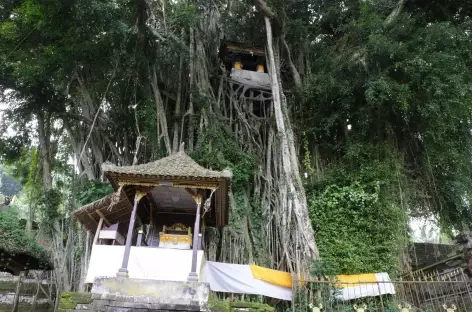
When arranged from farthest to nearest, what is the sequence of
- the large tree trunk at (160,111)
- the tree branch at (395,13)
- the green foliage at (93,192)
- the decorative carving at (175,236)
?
the tree branch at (395,13) < the large tree trunk at (160,111) < the green foliage at (93,192) < the decorative carving at (175,236)

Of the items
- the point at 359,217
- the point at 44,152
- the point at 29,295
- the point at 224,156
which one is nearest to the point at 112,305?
the point at 224,156

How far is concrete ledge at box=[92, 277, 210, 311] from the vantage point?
4.78m

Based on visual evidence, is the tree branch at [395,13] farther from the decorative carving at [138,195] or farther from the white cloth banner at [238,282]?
the decorative carving at [138,195]

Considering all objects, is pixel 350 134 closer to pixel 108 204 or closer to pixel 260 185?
pixel 260 185

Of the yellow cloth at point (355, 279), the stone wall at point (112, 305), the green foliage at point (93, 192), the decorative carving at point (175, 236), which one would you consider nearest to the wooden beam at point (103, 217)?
the decorative carving at point (175, 236)

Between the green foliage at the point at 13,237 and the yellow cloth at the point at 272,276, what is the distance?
446 cm

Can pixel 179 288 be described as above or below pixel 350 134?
below

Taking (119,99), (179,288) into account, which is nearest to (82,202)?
(119,99)

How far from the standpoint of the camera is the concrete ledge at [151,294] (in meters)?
4.78

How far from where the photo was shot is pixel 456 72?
328 inches

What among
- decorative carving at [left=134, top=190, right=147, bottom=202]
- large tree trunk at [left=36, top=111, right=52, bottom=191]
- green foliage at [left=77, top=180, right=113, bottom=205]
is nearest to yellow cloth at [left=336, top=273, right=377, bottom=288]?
decorative carving at [left=134, top=190, right=147, bottom=202]

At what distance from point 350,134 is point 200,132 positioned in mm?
3686

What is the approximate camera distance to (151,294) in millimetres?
4902

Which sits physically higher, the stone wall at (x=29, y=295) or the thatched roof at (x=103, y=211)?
the thatched roof at (x=103, y=211)
